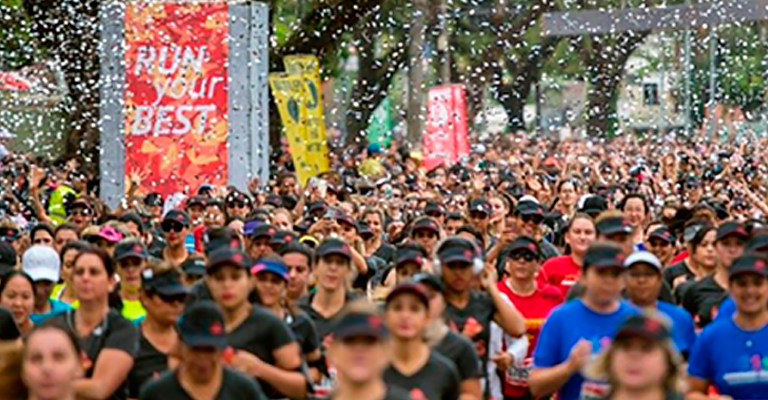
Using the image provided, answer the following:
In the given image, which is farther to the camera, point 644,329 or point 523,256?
point 523,256

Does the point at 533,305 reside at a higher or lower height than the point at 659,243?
lower

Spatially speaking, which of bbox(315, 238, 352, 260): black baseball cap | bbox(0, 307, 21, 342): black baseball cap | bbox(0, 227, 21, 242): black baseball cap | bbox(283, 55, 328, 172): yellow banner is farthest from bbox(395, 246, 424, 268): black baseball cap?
bbox(283, 55, 328, 172): yellow banner

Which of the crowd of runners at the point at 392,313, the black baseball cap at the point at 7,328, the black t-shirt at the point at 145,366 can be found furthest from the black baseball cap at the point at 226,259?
the black baseball cap at the point at 7,328

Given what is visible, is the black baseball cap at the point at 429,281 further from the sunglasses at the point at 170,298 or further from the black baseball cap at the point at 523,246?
the black baseball cap at the point at 523,246

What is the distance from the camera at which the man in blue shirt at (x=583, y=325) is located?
10500 mm

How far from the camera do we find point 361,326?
8.16 m

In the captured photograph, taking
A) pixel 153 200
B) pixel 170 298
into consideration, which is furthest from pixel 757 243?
pixel 153 200

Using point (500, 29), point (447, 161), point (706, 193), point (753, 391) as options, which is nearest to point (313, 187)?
point (706, 193)

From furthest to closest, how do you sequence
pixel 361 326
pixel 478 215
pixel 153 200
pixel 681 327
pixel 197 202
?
pixel 153 200 → pixel 197 202 → pixel 478 215 → pixel 681 327 → pixel 361 326

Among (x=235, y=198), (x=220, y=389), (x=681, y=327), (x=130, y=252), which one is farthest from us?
(x=235, y=198)

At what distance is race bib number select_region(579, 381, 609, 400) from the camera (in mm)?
9956

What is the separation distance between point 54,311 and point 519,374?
96.5 inches

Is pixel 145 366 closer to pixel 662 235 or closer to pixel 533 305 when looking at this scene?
pixel 533 305

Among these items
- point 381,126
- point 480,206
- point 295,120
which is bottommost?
point 381,126
